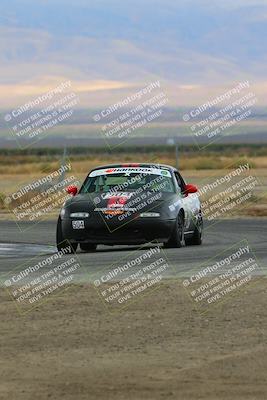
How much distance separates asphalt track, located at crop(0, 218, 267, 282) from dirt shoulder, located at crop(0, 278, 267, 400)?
2.58 metres

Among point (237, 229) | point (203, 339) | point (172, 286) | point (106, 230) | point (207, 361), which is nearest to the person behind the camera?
point (207, 361)

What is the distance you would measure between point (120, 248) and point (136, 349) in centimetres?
1114

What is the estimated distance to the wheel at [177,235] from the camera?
20.1 meters

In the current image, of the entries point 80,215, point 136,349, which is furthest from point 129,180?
point 136,349

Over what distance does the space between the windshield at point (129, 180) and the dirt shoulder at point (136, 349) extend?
273 inches

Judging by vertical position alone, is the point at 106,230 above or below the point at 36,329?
below

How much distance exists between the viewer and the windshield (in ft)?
67.0

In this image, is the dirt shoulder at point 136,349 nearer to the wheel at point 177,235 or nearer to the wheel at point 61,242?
the wheel at point 61,242

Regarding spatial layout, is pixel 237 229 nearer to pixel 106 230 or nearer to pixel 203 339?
pixel 106 230

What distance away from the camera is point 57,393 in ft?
29.0

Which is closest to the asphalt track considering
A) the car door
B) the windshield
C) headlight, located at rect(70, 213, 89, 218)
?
the car door

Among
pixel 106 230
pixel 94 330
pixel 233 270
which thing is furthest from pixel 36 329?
pixel 106 230

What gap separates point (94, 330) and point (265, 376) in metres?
2.37

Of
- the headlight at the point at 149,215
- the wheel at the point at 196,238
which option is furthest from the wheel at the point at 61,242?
the wheel at the point at 196,238
